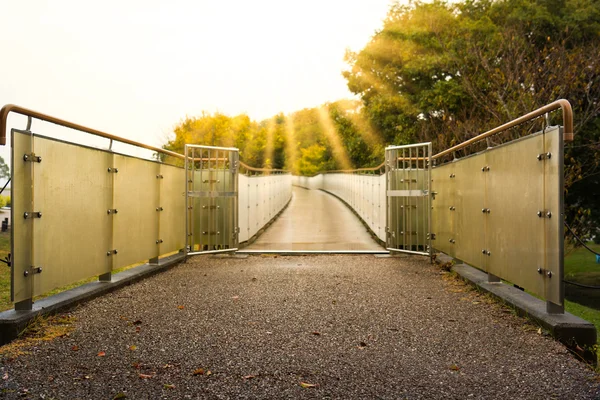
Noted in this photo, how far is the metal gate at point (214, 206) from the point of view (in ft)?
34.6

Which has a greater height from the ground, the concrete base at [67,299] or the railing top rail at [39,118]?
the railing top rail at [39,118]

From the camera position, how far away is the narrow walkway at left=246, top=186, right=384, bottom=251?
528 inches

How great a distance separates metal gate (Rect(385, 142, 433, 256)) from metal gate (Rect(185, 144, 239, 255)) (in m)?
2.73

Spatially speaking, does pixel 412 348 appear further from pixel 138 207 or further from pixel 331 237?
pixel 331 237

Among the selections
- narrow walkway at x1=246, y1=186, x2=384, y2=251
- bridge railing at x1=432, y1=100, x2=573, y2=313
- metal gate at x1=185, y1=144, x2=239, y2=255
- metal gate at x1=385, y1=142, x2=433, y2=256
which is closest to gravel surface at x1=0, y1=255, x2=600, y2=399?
bridge railing at x1=432, y1=100, x2=573, y2=313

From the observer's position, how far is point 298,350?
4.29 m

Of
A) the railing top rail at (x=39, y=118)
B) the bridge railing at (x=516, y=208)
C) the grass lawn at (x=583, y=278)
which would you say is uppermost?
the railing top rail at (x=39, y=118)

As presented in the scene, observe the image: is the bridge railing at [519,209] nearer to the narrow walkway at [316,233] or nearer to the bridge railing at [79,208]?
the bridge railing at [79,208]

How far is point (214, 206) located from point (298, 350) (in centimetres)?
667

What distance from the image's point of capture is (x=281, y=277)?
25.8ft

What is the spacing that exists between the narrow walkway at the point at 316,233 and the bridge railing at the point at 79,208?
4765 mm

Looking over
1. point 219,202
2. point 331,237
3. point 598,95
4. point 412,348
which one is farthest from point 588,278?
point 412,348

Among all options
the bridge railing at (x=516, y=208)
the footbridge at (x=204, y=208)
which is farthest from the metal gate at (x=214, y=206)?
the bridge railing at (x=516, y=208)

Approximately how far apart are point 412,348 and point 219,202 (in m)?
6.85
